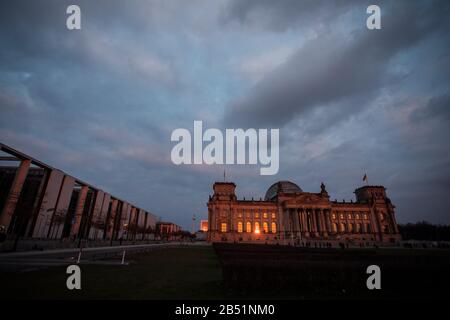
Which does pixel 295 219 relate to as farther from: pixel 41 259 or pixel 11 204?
pixel 41 259

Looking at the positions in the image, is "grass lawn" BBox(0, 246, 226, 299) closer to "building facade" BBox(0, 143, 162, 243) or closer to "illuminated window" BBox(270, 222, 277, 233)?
"building facade" BBox(0, 143, 162, 243)

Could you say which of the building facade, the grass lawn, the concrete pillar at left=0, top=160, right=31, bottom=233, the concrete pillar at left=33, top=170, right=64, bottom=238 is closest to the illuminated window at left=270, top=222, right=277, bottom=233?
the building facade

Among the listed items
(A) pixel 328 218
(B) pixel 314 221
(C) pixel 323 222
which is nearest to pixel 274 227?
(B) pixel 314 221

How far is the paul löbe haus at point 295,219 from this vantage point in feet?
337

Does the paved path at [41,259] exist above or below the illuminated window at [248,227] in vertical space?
below

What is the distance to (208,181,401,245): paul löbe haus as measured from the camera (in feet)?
337

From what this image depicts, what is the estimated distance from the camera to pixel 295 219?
105062 mm

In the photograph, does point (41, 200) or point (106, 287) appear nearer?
point (106, 287)

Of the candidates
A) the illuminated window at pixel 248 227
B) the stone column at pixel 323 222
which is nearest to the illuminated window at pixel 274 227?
the illuminated window at pixel 248 227

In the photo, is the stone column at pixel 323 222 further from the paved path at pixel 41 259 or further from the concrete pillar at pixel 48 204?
the concrete pillar at pixel 48 204

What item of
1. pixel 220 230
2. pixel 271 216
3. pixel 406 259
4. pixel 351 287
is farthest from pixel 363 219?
pixel 351 287
